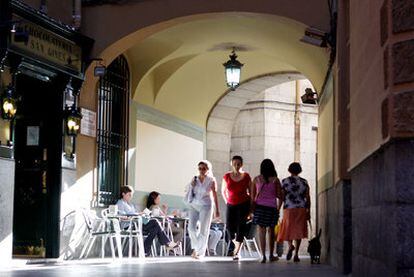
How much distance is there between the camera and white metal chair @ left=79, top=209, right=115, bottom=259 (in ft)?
42.4

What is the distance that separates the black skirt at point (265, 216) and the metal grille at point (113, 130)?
10.9 ft

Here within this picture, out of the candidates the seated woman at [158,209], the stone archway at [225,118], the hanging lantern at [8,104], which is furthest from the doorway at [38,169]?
the stone archway at [225,118]

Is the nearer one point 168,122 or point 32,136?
point 32,136

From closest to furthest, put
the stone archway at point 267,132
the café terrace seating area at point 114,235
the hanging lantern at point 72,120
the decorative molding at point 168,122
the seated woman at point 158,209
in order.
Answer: the hanging lantern at point 72,120 < the café terrace seating area at point 114,235 < the seated woman at point 158,209 < the decorative molding at point 168,122 < the stone archway at point 267,132

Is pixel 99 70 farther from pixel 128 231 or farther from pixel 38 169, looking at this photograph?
pixel 128 231

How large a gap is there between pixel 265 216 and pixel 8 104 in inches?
172

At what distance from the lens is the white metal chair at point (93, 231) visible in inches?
508

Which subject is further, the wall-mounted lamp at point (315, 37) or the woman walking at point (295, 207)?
the woman walking at point (295, 207)

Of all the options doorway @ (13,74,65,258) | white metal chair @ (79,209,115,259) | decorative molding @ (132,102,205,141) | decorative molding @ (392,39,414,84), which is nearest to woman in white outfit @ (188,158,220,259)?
white metal chair @ (79,209,115,259)

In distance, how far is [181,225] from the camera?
17344 mm

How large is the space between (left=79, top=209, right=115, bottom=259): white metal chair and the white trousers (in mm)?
1401

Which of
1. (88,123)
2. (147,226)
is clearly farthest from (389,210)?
(147,226)

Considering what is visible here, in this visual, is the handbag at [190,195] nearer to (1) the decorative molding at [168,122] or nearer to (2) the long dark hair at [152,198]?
(2) the long dark hair at [152,198]

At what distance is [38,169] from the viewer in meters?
13.0
